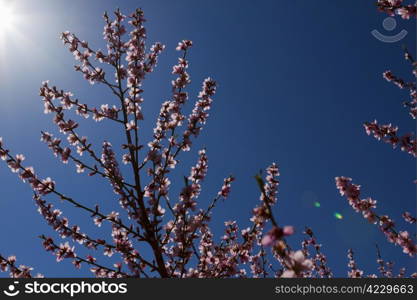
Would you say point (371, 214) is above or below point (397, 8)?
below

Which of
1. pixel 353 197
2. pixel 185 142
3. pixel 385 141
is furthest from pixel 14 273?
pixel 385 141

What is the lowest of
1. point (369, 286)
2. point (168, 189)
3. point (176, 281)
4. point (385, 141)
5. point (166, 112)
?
point (369, 286)

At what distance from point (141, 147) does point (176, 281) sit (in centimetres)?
362

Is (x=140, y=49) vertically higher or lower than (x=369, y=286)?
higher

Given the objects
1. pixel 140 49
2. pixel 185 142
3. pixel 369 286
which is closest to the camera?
pixel 369 286

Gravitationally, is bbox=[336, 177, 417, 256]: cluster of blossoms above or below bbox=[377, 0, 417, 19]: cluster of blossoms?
below

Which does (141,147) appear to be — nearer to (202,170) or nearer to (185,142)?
(185,142)

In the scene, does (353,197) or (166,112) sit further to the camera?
(166,112)

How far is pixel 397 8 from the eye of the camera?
675cm

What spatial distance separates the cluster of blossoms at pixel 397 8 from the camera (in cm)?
660

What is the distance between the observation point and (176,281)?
371 centimetres

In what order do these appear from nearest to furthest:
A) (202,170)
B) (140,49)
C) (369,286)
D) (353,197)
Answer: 1. (369,286)
2. (353,197)
3. (202,170)
4. (140,49)

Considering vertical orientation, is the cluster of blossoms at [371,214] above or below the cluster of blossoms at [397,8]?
below

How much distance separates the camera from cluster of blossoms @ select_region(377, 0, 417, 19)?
6.60 metres
